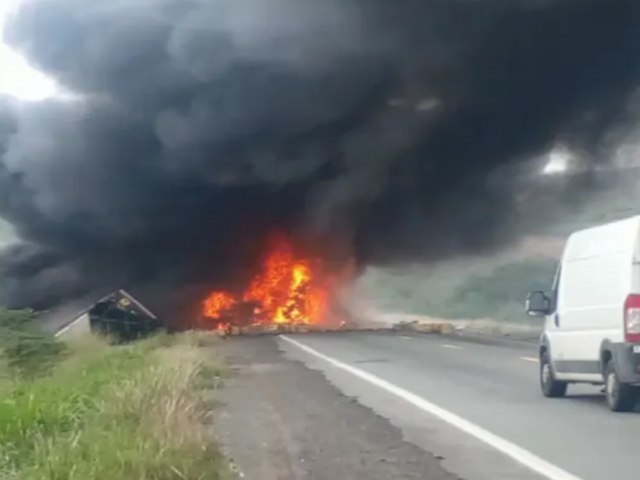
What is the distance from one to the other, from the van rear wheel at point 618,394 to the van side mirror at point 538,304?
243cm

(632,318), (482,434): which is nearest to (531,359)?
(632,318)

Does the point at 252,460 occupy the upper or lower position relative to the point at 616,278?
lower

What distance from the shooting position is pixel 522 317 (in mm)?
73250

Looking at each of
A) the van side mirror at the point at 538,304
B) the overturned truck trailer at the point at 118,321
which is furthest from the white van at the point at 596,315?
the overturned truck trailer at the point at 118,321

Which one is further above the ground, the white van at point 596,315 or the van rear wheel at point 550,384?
the white van at point 596,315

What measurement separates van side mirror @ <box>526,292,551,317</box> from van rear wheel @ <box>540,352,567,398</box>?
0.63 meters

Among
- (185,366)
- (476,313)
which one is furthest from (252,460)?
(476,313)

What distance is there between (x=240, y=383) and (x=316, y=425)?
23.6 ft

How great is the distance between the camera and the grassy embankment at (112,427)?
881cm

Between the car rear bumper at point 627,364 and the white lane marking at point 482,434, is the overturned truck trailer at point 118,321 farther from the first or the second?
the car rear bumper at point 627,364

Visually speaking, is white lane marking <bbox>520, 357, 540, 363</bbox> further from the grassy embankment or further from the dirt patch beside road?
the grassy embankment

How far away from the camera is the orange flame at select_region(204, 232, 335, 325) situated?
57.9 metres

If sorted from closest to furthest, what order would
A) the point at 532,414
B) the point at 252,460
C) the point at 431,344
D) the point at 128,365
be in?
the point at 252,460 < the point at 532,414 < the point at 128,365 < the point at 431,344

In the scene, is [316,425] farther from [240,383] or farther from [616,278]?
[240,383]
